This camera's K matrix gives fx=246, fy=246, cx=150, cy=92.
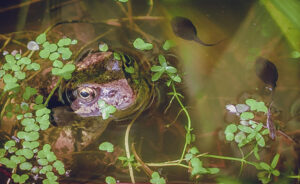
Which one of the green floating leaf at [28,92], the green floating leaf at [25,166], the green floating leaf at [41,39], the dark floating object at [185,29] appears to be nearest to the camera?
the green floating leaf at [25,166]

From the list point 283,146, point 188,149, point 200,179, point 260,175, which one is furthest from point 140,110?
point 283,146

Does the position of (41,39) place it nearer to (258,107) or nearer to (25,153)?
(25,153)

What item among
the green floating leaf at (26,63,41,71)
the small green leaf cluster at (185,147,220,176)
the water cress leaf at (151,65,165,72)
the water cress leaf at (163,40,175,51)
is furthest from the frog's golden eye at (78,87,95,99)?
the small green leaf cluster at (185,147,220,176)

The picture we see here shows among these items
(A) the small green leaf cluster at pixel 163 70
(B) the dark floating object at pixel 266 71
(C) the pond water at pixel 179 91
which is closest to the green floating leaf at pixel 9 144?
(C) the pond water at pixel 179 91

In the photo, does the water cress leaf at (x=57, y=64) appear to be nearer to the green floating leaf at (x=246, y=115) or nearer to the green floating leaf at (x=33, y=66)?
the green floating leaf at (x=33, y=66)

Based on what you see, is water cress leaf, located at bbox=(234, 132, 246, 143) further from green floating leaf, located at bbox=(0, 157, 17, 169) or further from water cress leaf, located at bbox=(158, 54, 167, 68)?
green floating leaf, located at bbox=(0, 157, 17, 169)

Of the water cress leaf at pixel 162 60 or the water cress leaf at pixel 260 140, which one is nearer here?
the water cress leaf at pixel 260 140

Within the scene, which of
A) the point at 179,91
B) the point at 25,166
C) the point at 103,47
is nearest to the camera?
the point at 25,166

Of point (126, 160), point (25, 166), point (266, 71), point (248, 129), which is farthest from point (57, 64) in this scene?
point (266, 71)
